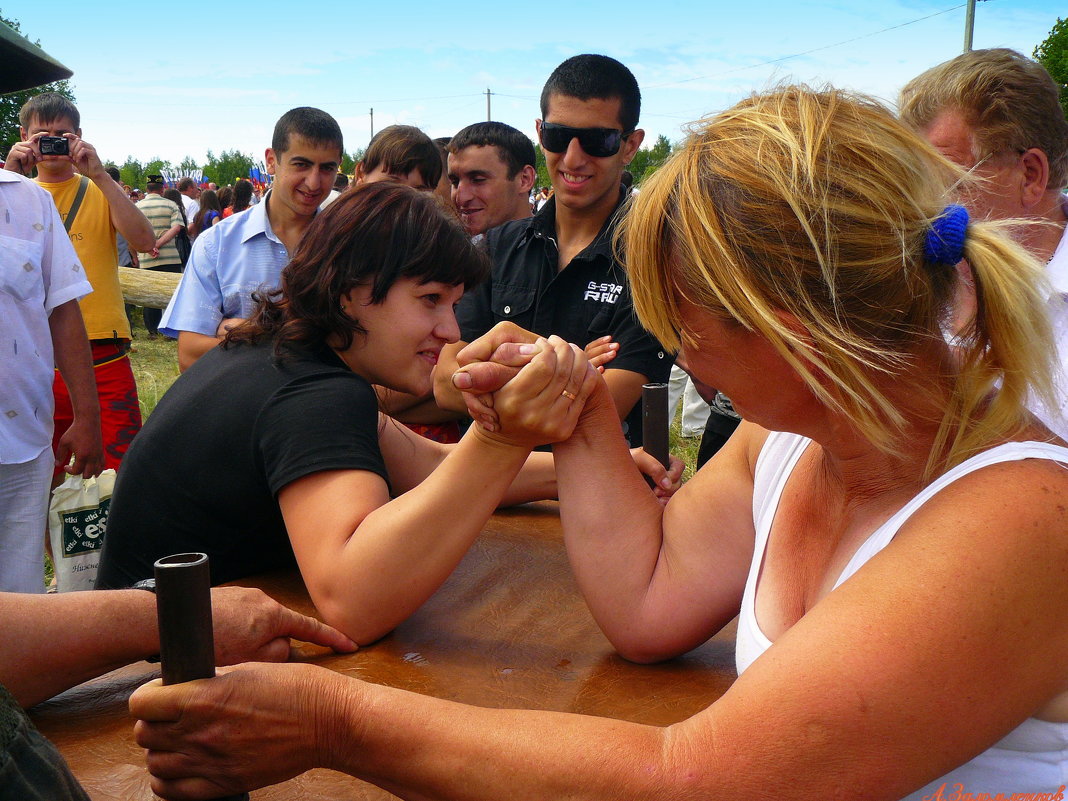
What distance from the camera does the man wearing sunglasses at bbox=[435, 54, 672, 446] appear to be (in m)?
3.24

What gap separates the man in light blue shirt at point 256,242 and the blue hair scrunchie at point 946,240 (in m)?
3.03

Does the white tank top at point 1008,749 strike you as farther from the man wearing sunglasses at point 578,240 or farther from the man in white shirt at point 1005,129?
the man wearing sunglasses at point 578,240

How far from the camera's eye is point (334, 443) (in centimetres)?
174

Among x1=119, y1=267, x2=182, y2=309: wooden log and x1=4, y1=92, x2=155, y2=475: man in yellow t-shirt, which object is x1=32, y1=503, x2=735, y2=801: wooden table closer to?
x1=4, y1=92, x2=155, y2=475: man in yellow t-shirt

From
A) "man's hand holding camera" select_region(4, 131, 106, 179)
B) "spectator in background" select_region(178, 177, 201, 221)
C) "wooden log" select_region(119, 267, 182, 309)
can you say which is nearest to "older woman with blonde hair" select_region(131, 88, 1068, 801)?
"man's hand holding camera" select_region(4, 131, 106, 179)

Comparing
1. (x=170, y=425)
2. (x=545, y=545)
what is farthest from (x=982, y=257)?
(x=170, y=425)

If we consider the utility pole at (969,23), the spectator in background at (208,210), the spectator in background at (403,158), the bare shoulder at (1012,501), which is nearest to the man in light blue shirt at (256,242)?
the spectator in background at (403,158)

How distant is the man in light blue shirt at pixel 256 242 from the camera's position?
3.83 metres

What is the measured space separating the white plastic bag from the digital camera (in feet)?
6.06

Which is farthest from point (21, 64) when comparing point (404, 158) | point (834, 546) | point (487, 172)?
point (487, 172)

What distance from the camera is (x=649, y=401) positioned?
6.81 ft

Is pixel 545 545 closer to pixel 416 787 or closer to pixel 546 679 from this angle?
pixel 546 679

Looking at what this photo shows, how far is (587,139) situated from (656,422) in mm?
1475

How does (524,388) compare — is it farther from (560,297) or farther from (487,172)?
(487,172)
